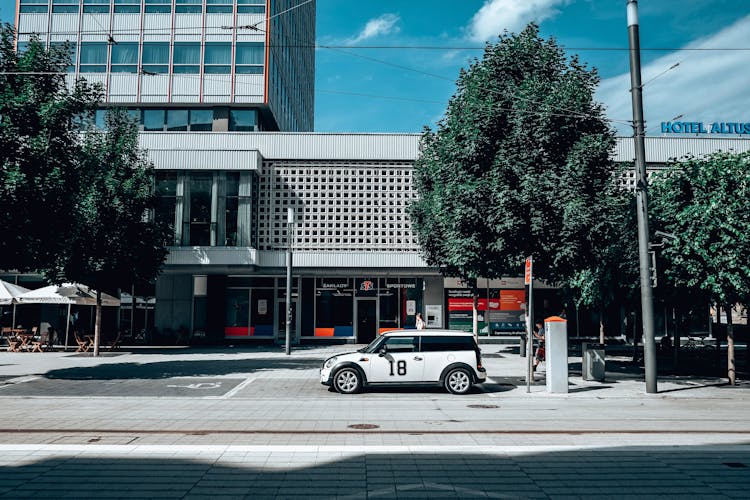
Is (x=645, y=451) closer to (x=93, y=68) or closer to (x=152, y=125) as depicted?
(x=152, y=125)

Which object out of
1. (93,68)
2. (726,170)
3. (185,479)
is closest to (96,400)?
(185,479)

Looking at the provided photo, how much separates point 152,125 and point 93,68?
530 cm

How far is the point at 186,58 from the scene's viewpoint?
36344 mm

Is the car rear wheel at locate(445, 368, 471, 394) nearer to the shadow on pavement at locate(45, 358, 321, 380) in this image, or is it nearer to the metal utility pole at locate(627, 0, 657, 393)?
the metal utility pole at locate(627, 0, 657, 393)

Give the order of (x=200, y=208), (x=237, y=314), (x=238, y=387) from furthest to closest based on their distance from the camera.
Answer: (x=237, y=314)
(x=200, y=208)
(x=238, y=387)

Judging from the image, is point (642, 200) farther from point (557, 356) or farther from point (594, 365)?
point (594, 365)

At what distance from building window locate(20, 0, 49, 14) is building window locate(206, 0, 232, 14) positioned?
→ 10.3 m

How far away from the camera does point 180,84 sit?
36.2 metres

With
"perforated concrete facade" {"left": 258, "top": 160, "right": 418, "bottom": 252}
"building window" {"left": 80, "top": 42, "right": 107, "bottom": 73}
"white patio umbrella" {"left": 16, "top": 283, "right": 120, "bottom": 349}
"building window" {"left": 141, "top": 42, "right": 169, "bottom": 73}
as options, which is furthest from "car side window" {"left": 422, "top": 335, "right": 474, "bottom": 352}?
"building window" {"left": 80, "top": 42, "right": 107, "bottom": 73}

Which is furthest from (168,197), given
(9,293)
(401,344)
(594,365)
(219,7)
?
(594,365)

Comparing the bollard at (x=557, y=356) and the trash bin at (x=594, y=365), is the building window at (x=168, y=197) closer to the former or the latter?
the bollard at (x=557, y=356)

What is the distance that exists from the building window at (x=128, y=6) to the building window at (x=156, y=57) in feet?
7.42

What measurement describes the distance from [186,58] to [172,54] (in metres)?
0.91

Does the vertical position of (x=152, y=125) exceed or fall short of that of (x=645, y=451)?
it exceeds it
